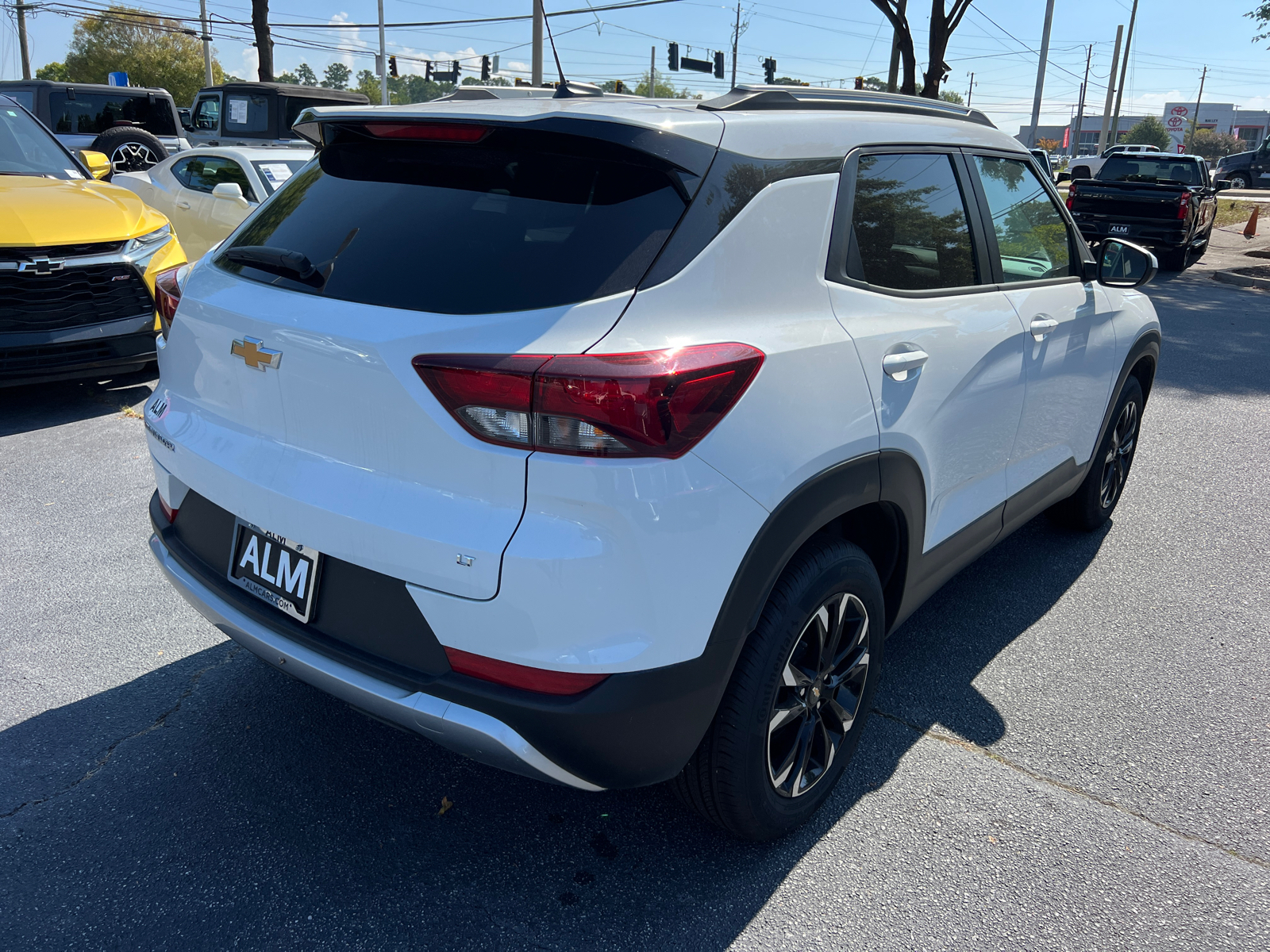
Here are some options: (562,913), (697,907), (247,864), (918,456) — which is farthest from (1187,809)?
(247,864)

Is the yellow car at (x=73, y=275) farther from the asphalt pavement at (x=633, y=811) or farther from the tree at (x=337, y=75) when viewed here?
the tree at (x=337, y=75)

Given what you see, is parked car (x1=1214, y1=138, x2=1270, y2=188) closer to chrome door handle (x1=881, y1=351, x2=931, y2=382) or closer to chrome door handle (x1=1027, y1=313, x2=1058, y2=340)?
chrome door handle (x1=1027, y1=313, x2=1058, y2=340)

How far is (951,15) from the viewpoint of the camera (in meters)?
20.1

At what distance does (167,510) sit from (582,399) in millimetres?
1504

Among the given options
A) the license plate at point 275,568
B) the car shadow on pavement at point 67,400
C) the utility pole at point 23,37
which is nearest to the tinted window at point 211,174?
the car shadow on pavement at point 67,400

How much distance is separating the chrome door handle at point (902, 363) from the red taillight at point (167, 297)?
74.2 inches

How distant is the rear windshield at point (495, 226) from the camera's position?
1930mm

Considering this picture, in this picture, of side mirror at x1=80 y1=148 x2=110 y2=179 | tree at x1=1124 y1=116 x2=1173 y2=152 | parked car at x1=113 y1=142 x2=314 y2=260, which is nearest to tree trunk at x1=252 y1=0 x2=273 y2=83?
parked car at x1=113 y1=142 x2=314 y2=260

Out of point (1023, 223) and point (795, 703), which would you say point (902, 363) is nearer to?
point (795, 703)

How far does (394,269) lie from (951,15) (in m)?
21.6

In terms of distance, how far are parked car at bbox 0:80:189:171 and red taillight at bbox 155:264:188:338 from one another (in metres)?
12.1

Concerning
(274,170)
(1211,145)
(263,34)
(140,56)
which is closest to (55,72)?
(140,56)

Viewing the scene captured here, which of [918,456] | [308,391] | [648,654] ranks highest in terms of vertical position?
[308,391]

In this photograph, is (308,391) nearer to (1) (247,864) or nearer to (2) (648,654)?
(2) (648,654)
